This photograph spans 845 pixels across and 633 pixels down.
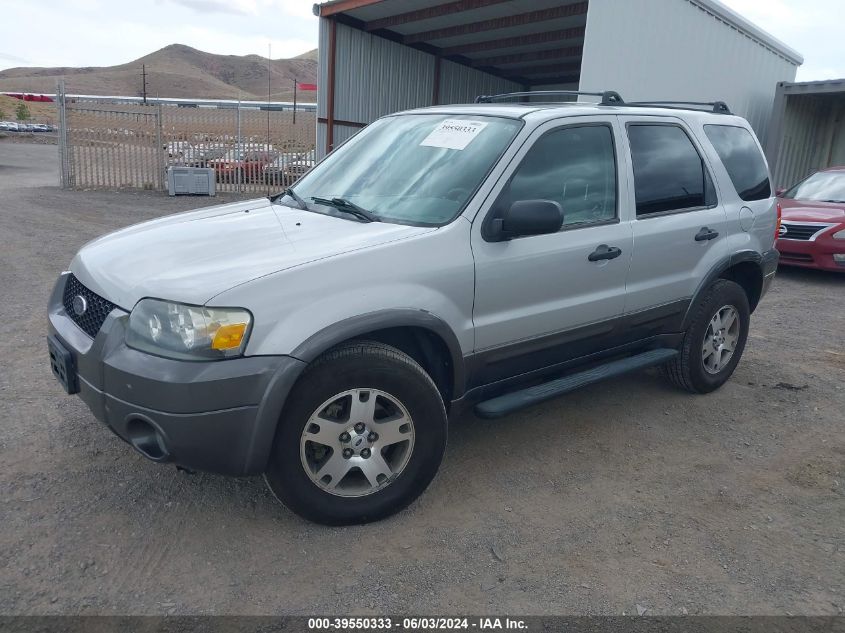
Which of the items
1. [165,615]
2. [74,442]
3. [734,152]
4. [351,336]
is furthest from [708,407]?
[74,442]

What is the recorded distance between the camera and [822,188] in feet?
34.8

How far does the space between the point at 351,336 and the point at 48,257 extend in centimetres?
711

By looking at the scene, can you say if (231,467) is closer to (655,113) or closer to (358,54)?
(655,113)

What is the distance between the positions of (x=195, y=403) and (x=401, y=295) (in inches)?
38.3

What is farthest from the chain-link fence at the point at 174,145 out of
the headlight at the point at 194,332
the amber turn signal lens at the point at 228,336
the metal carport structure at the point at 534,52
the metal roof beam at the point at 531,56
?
the amber turn signal lens at the point at 228,336

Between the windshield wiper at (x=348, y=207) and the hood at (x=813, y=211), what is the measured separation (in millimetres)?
8146

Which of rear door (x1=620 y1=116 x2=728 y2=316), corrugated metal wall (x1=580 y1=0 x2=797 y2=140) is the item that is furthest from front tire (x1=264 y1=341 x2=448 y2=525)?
corrugated metal wall (x1=580 y1=0 x2=797 y2=140)

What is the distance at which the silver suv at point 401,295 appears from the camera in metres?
2.74

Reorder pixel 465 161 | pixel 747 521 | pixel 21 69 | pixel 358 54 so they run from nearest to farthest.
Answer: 1. pixel 747 521
2. pixel 465 161
3. pixel 358 54
4. pixel 21 69

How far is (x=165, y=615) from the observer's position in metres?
2.56

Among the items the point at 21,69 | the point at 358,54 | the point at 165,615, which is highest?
the point at 21,69

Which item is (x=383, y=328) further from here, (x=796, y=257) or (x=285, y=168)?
(x=285, y=168)

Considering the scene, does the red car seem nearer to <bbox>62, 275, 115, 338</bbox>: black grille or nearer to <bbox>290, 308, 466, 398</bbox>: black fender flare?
<bbox>290, 308, 466, 398</bbox>: black fender flare

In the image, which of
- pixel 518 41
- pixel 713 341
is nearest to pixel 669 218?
pixel 713 341
